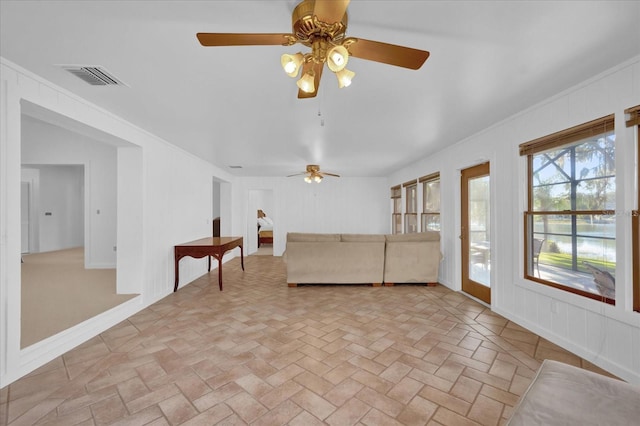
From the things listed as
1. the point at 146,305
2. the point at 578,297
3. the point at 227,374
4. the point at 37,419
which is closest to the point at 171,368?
the point at 227,374

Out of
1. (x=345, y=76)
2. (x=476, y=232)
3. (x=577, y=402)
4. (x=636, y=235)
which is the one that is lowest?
(x=577, y=402)

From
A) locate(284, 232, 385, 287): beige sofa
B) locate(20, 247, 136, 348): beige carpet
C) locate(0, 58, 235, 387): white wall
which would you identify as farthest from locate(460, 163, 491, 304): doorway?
locate(20, 247, 136, 348): beige carpet

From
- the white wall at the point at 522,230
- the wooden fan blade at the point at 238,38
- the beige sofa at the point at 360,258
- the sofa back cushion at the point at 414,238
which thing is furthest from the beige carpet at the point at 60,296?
the white wall at the point at 522,230

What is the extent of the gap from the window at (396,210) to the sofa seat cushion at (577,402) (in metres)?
5.91

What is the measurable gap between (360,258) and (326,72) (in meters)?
2.97

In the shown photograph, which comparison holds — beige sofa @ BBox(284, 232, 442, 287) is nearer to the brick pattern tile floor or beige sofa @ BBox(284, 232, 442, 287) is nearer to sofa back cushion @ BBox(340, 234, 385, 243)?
sofa back cushion @ BBox(340, 234, 385, 243)

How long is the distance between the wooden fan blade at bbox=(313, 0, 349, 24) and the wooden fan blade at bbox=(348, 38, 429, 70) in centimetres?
16

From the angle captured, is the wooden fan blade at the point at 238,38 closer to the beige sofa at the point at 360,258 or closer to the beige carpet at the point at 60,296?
the beige carpet at the point at 60,296

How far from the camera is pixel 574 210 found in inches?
94.6

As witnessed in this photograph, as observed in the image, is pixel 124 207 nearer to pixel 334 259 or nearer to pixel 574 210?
pixel 334 259

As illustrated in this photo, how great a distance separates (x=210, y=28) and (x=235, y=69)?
0.42 m

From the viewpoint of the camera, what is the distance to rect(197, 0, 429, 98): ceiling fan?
1131 mm

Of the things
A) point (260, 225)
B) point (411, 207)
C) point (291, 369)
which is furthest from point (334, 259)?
point (260, 225)

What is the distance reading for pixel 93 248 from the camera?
527 cm
